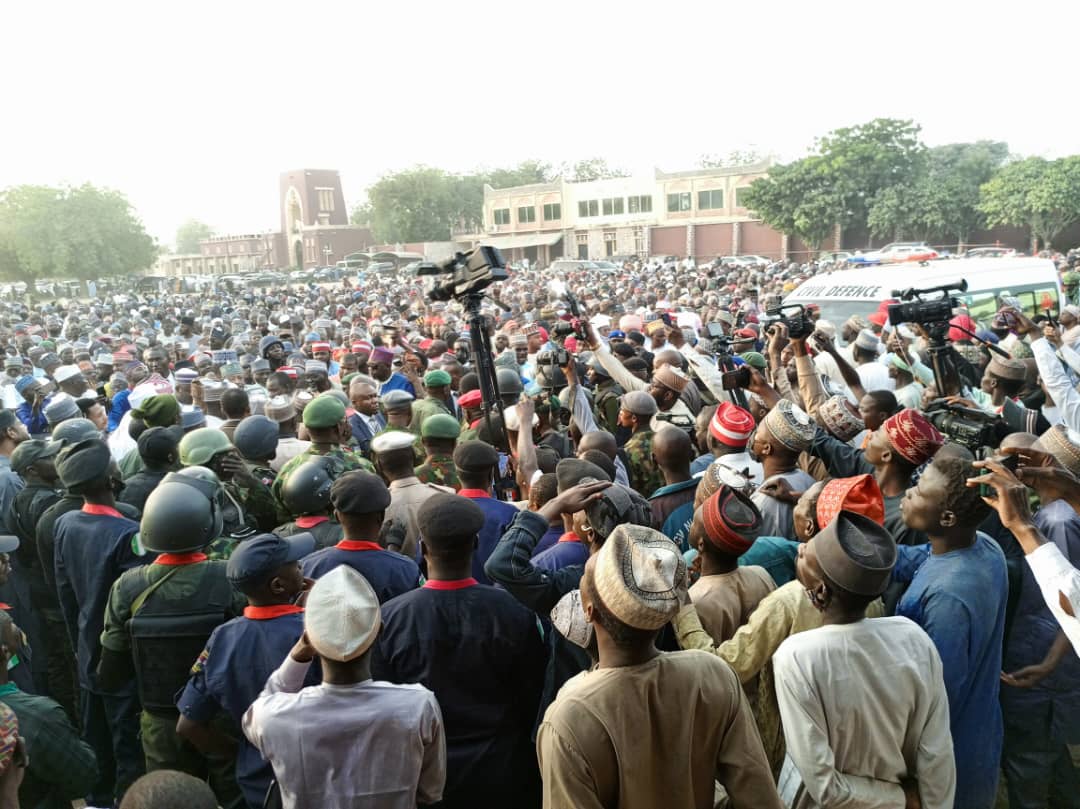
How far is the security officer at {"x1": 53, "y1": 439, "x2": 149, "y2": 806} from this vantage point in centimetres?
352

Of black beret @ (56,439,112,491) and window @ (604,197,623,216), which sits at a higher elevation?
window @ (604,197,623,216)

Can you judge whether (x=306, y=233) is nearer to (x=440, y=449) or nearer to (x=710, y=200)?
(x=710, y=200)

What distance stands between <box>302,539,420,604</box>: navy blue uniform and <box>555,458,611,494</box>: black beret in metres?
0.69

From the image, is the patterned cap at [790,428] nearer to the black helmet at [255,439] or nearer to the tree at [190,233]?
the black helmet at [255,439]

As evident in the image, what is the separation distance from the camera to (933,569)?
8.29 feet

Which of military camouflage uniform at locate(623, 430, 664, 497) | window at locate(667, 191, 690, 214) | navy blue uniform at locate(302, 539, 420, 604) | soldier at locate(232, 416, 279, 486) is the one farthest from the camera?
window at locate(667, 191, 690, 214)

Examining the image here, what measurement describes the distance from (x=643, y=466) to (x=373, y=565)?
7.17 ft

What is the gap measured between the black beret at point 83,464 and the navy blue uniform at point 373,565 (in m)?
1.32

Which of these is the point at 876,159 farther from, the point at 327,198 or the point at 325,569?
the point at 327,198

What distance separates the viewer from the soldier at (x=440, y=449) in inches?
177

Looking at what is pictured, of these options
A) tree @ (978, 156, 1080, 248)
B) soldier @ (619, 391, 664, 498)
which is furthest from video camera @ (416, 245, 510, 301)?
tree @ (978, 156, 1080, 248)

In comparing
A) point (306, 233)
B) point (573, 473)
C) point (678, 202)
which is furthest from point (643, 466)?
point (306, 233)

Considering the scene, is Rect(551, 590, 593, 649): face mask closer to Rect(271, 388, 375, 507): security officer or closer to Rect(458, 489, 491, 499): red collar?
Rect(458, 489, 491, 499): red collar

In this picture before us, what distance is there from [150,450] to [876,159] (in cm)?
4271
